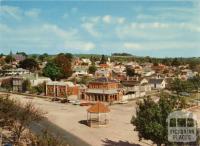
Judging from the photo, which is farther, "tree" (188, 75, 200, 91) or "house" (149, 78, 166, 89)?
"house" (149, 78, 166, 89)

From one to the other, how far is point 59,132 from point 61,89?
33841 mm

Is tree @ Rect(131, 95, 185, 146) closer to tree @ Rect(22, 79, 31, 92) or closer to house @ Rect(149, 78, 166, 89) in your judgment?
tree @ Rect(22, 79, 31, 92)

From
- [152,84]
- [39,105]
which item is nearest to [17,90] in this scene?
[39,105]

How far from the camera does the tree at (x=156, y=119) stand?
30.9 meters

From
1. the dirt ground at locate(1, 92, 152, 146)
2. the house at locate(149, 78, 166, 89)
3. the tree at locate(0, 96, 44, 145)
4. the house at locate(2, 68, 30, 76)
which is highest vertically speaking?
the house at locate(2, 68, 30, 76)

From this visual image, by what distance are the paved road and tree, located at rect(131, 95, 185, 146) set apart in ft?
23.3

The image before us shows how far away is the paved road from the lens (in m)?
37.4

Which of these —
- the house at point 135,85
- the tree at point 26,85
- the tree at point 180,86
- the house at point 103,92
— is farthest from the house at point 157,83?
the tree at point 26,85

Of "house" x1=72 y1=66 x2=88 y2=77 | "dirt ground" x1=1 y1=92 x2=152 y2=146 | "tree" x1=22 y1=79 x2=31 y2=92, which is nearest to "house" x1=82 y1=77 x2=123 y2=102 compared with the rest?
"dirt ground" x1=1 y1=92 x2=152 y2=146

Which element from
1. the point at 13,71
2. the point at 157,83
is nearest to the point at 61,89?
the point at 157,83

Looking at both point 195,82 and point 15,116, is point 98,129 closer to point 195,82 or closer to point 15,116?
point 15,116

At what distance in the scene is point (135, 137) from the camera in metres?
40.2

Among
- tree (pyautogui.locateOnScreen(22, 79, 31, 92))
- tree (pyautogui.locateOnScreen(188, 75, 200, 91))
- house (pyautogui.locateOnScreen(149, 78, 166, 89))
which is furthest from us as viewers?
house (pyautogui.locateOnScreen(149, 78, 166, 89))

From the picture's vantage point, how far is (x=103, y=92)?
70.4 meters
